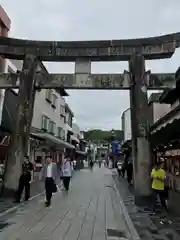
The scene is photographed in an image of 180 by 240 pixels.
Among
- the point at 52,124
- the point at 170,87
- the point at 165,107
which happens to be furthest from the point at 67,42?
the point at 52,124

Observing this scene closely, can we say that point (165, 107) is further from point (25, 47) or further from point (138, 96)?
point (25, 47)

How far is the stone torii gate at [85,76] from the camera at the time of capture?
13.7 m

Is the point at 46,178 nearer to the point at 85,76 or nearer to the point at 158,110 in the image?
the point at 85,76

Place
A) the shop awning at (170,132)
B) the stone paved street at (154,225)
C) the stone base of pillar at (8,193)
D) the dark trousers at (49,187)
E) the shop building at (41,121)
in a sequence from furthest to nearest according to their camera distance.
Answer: the shop building at (41,121) → the stone base of pillar at (8,193) → the dark trousers at (49,187) → the shop awning at (170,132) → the stone paved street at (154,225)

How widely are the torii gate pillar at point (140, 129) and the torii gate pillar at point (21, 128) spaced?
4.77 m

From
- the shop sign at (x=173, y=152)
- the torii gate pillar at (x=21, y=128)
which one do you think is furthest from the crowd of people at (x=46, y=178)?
the shop sign at (x=173, y=152)

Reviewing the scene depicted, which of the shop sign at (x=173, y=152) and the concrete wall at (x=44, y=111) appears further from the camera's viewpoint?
the concrete wall at (x=44, y=111)

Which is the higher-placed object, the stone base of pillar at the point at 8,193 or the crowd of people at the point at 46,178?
the crowd of people at the point at 46,178

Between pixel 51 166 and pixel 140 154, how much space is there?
386 centimetres

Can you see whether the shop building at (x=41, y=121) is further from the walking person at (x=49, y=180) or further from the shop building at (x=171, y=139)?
the shop building at (x=171, y=139)

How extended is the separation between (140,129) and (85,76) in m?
3.73

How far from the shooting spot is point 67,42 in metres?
14.9

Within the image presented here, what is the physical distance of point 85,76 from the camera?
48.8 ft

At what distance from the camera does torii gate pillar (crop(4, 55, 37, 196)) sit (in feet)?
44.4
